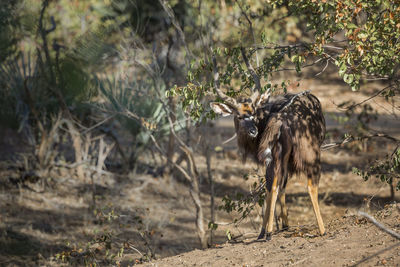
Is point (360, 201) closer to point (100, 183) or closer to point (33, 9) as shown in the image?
point (100, 183)

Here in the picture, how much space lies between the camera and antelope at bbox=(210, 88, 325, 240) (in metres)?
6.93

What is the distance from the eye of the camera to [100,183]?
45.1 ft

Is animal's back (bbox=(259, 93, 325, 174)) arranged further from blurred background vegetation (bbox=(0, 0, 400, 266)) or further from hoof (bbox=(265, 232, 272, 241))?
blurred background vegetation (bbox=(0, 0, 400, 266))

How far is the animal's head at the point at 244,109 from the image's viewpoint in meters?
6.94

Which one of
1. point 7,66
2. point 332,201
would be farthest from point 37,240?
point 332,201

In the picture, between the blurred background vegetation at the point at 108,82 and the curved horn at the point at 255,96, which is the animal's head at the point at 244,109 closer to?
the curved horn at the point at 255,96

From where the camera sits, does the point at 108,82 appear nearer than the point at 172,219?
No

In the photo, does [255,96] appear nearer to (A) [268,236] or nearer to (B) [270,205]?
(B) [270,205]

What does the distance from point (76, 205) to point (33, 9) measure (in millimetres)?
4616

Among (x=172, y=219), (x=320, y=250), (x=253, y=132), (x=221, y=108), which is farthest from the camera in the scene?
(x=172, y=219)

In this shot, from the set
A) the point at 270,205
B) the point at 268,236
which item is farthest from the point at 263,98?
the point at 268,236

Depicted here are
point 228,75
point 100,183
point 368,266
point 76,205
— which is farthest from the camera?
point 100,183

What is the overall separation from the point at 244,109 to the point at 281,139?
58 cm

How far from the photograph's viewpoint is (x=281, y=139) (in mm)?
6941
